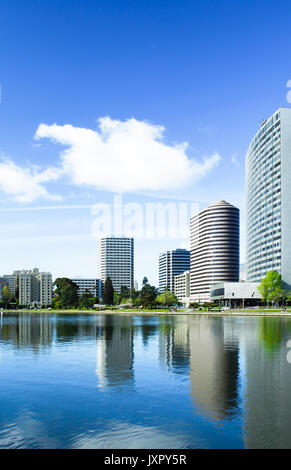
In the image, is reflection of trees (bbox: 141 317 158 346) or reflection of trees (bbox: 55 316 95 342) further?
reflection of trees (bbox: 55 316 95 342)

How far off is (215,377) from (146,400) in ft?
27.5

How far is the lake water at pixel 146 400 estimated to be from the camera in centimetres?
2078

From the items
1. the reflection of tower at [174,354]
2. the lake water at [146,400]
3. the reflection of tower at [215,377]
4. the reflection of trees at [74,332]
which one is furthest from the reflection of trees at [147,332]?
the lake water at [146,400]

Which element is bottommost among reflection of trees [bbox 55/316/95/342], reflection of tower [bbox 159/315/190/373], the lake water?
reflection of trees [bbox 55/316/95/342]

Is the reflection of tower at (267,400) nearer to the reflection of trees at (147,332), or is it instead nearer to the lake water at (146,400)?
the lake water at (146,400)

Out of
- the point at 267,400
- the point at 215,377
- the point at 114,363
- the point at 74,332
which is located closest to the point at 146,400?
the point at 267,400

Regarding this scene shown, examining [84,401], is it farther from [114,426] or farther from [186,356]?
[186,356]

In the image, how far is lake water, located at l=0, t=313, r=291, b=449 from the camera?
20.8 metres

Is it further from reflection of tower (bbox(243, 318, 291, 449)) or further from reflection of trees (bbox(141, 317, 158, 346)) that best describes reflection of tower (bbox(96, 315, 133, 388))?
reflection of tower (bbox(243, 318, 291, 449))

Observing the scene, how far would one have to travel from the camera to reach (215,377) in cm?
3397

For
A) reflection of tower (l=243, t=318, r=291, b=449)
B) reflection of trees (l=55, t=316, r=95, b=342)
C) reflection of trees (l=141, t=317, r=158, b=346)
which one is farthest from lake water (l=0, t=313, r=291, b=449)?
reflection of trees (l=55, t=316, r=95, b=342)

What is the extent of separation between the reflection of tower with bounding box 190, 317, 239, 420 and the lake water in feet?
0.21

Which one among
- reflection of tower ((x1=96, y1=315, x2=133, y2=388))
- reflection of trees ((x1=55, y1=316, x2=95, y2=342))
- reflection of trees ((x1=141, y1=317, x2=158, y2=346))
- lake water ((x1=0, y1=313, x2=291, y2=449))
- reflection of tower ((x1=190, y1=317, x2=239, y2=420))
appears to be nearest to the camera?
lake water ((x1=0, y1=313, x2=291, y2=449))

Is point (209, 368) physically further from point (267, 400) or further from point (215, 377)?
point (267, 400)
